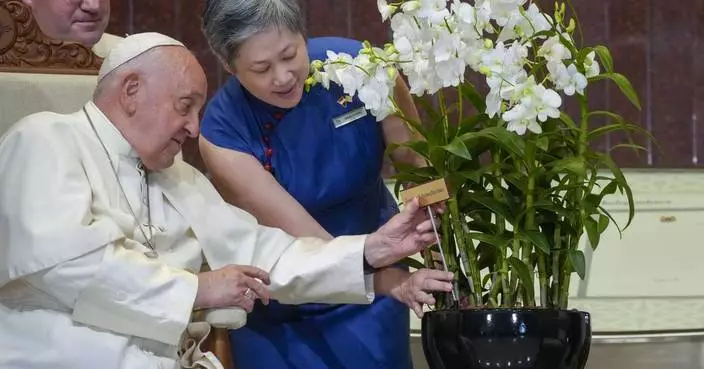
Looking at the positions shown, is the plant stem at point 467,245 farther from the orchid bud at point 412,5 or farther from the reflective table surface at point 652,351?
the reflective table surface at point 652,351

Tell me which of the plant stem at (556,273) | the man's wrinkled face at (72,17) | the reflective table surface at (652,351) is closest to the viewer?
the plant stem at (556,273)

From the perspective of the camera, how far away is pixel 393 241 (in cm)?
215

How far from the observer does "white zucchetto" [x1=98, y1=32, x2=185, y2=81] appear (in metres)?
2.01

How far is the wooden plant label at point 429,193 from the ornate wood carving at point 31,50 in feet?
3.85

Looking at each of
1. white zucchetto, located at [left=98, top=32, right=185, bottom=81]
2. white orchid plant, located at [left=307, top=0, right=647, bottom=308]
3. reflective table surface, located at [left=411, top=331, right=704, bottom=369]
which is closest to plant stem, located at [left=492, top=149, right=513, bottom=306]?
white orchid plant, located at [left=307, top=0, right=647, bottom=308]

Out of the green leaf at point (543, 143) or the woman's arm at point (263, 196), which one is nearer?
the green leaf at point (543, 143)

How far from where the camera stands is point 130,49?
6.62 feet

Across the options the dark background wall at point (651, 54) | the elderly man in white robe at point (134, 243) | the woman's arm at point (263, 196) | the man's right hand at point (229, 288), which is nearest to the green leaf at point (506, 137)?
the elderly man in white robe at point (134, 243)

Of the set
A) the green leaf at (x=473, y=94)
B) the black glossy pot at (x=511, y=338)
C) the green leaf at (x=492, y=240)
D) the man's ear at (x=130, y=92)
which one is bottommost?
the black glossy pot at (x=511, y=338)

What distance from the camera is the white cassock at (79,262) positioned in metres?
1.87

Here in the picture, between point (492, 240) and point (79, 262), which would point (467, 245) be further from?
point (79, 262)

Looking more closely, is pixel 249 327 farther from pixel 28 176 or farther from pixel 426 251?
pixel 28 176

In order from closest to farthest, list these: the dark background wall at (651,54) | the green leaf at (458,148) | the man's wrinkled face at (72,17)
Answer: the green leaf at (458,148) → the man's wrinkled face at (72,17) → the dark background wall at (651,54)

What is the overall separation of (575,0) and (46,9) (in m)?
2.81
